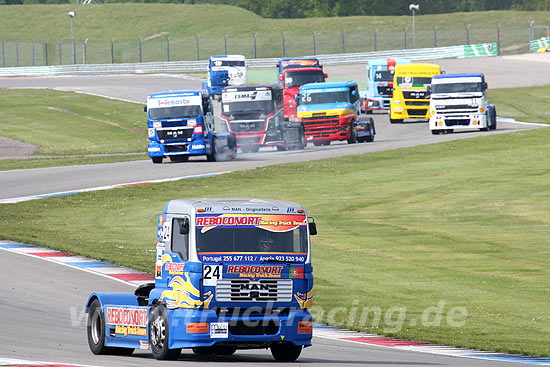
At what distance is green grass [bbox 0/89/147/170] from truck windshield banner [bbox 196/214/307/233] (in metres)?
33.2

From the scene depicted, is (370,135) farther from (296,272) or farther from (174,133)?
(296,272)

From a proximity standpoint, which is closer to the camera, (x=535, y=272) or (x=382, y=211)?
(x=535, y=272)

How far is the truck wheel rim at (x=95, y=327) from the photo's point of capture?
45.6 feet

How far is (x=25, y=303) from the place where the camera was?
16984 millimetres

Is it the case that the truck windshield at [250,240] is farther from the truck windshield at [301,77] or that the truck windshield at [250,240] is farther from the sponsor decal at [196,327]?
the truck windshield at [301,77]

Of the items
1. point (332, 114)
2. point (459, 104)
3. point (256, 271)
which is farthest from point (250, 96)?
point (256, 271)

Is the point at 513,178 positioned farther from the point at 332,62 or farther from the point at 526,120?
the point at 332,62

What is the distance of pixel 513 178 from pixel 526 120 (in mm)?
24903

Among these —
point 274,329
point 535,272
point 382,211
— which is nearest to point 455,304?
point 535,272

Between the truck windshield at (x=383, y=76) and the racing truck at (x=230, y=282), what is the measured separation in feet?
165

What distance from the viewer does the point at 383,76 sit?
62.4 metres

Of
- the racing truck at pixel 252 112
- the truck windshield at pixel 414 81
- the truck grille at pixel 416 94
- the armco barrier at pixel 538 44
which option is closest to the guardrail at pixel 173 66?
the armco barrier at pixel 538 44

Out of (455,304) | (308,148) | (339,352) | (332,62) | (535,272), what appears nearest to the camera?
(339,352)

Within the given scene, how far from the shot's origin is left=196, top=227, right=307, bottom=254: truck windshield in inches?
496
